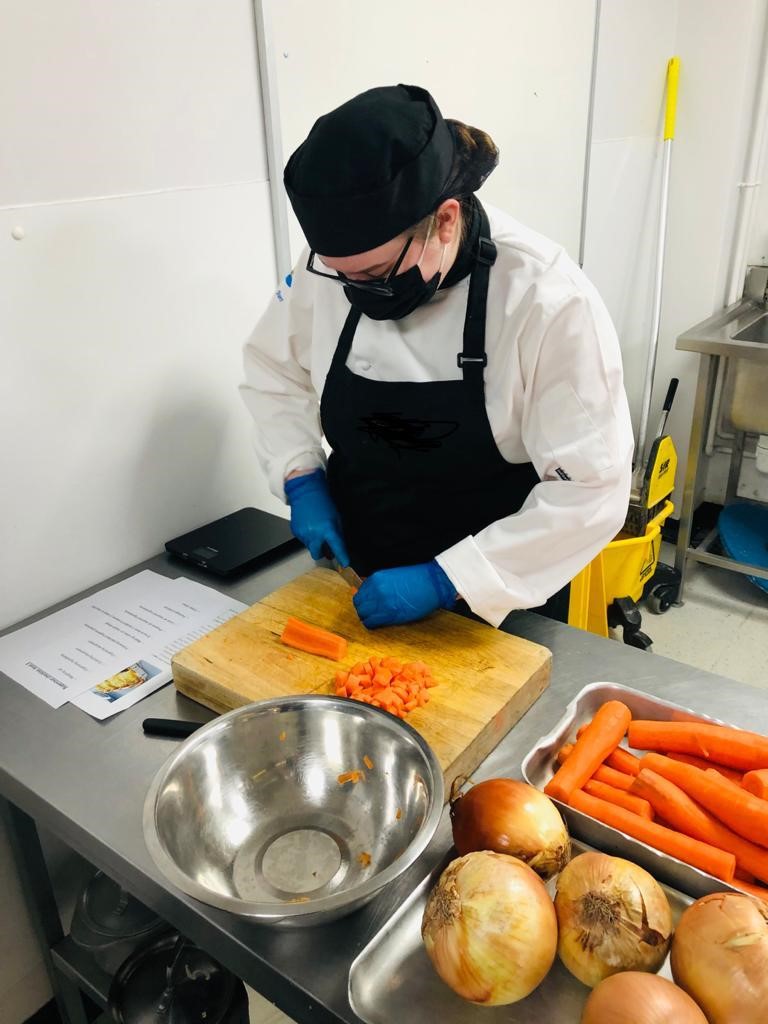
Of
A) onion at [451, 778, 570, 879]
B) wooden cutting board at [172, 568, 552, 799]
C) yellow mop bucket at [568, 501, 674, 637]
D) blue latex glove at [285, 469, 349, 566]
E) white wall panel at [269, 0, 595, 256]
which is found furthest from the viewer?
yellow mop bucket at [568, 501, 674, 637]

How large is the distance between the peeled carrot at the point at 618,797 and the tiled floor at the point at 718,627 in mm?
1580

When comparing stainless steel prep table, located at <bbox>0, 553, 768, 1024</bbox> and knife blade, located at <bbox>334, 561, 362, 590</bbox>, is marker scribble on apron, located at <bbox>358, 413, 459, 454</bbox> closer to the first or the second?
knife blade, located at <bbox>334, 561, 362, 590</bbox>

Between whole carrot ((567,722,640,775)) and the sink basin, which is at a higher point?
the sink basin

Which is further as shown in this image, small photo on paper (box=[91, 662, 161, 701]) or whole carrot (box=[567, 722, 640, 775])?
small photo on paper (box=[91, 662, 161, 701])

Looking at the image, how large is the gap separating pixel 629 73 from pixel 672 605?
5.57 ft

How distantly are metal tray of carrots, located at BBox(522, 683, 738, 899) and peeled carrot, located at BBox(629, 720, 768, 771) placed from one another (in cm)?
3

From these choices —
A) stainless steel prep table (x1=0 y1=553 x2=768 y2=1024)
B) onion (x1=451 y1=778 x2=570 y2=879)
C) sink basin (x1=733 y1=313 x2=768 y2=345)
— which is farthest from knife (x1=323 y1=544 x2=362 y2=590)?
sink basin (x1=733 y1=313 x2=768 y2=345)

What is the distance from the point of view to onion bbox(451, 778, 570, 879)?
714 mm

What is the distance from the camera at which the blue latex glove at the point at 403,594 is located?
1.08 m

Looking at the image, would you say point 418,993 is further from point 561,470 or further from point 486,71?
point 486,71

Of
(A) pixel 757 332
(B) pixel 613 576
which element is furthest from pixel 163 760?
(A) pixel 757 332

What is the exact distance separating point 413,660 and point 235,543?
508 mm

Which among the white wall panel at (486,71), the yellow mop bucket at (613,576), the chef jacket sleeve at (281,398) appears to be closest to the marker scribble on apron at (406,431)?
the chef jacket sleeve at (281,398)

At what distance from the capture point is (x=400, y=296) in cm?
102
